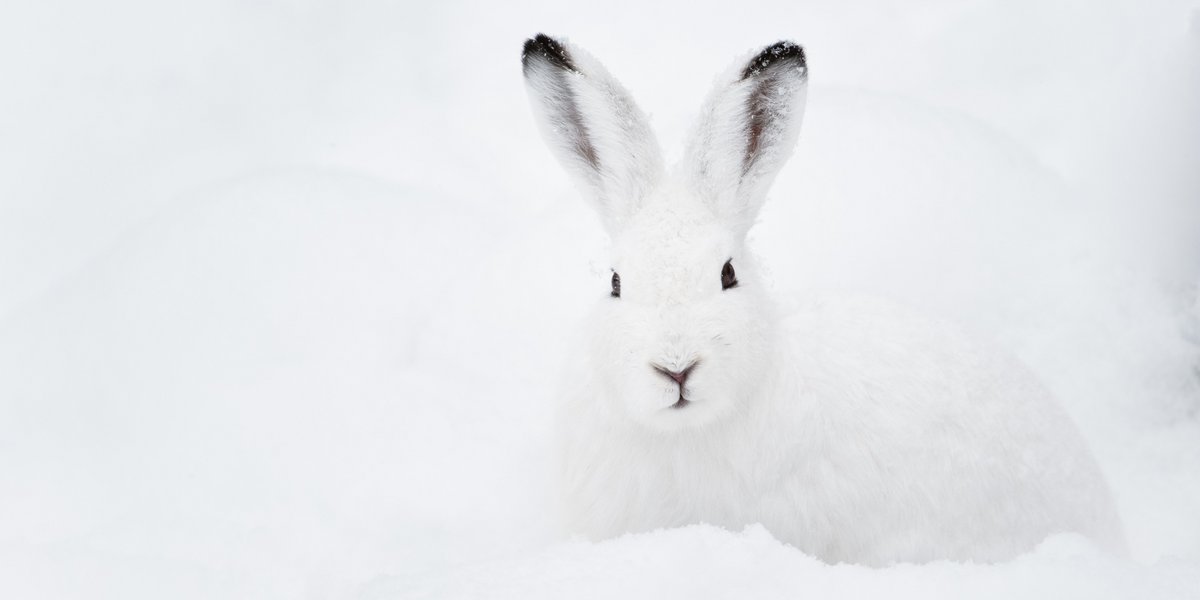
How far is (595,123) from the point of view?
3.06 metres

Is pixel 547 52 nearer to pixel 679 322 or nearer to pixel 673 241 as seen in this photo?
pixel 673 241

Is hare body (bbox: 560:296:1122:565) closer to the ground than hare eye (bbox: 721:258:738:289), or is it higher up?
closer to the ground

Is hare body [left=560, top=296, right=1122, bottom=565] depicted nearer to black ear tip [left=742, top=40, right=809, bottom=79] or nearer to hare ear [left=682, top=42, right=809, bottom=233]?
hare ear [left=682, top=42, right=809, bottom=233]

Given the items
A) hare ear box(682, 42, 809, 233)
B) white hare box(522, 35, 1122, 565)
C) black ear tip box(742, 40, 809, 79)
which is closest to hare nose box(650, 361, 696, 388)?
white hare box(522, 35, 1122, 565)

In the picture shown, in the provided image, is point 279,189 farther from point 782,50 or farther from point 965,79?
point 965,79

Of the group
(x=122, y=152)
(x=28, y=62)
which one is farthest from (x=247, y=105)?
(x=28, y=62)

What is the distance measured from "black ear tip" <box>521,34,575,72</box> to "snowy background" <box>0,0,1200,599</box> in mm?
1003

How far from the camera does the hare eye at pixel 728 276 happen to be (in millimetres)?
2924

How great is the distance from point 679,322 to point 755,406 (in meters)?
0.49

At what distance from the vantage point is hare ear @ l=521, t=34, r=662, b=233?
3.02 m

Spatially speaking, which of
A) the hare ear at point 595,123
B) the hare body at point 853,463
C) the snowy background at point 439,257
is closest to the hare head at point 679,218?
the hare ear at point 595,123

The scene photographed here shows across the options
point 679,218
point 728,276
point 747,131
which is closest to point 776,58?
point 747,131

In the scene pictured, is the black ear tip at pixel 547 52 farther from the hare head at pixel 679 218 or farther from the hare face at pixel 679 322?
the hare face at pixel 679 322

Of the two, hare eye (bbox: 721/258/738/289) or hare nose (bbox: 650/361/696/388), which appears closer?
hare nose (bbox: 650/361/696/388)
